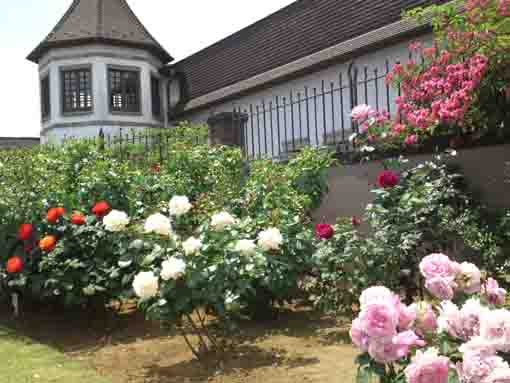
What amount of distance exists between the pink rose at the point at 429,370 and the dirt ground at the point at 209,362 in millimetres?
2213

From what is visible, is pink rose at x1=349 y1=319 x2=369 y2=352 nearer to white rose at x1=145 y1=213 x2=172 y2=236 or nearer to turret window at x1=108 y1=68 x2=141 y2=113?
white rose at x1=145 y1=213 x2=172 y2=236

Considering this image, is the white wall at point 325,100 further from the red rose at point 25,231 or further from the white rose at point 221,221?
the white rose at point 221,221

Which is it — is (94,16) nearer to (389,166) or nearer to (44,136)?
(44,136)

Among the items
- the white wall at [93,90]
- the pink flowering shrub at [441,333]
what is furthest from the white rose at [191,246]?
the white wall at [93,90]

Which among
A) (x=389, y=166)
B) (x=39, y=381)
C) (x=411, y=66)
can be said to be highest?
(x=411, y=66)

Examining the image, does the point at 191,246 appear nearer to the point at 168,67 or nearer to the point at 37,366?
the point at 37,366

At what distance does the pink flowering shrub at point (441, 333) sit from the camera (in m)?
1.86

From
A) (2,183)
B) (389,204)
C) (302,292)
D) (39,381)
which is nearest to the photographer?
(39,381)

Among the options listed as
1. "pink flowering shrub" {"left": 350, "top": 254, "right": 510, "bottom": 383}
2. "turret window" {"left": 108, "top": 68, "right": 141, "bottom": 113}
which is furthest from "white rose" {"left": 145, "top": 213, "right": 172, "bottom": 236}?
"turret window" {"left": 108, "top": 68, "right": 141, "bottom": 113}

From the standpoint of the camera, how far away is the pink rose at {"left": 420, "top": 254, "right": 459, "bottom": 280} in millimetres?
2343

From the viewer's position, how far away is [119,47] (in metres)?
25.1

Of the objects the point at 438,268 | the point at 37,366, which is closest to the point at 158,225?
the point at 37,366

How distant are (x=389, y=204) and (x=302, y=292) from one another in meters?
1.52

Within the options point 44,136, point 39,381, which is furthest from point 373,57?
point 44,136
